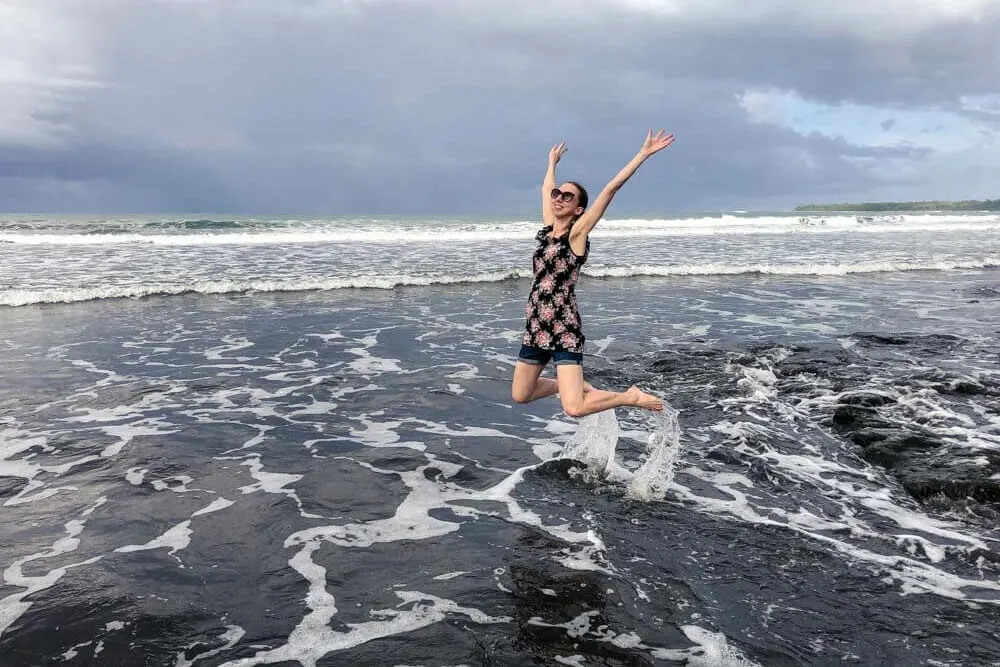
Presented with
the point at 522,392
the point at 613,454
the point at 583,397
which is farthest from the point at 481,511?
the point at 613,454

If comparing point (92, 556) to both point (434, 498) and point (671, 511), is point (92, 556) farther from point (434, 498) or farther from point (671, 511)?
point (671, 511)

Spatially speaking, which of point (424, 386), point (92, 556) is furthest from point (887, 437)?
point (92, 556)

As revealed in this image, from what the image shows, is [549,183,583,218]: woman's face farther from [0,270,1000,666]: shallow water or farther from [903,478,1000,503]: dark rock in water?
[903,478,1000,503]: dark rock in water

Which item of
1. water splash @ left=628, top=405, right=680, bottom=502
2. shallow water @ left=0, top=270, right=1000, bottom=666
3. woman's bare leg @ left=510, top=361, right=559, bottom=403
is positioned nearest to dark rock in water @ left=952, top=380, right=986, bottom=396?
shallow water @ left=0, top=270, right=1000, bottom=666

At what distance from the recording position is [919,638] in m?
3.85

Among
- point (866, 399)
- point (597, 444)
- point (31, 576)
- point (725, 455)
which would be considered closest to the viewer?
point (31, 576)

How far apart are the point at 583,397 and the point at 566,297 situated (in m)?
0.89

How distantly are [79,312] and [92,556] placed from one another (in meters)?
12.8

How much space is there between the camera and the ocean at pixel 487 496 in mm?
3947

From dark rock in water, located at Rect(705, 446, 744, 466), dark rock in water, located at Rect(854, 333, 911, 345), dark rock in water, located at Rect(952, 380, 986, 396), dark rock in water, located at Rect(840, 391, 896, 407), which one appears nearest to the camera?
dark rock in water, located at Rect(705, 446, 744, 466)

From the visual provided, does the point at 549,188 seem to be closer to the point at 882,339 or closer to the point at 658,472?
the point at 658,472

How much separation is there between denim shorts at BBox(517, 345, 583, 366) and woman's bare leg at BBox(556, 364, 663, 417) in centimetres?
4

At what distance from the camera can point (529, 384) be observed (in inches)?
240

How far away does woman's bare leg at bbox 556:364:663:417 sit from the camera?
5691mm
